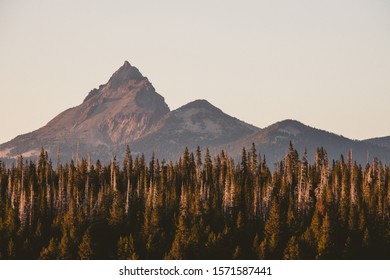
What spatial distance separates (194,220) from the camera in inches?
7146

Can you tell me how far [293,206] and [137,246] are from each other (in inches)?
1723

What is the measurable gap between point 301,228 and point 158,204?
30952 millimetres

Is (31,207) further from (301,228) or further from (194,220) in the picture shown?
Result: (301,228)

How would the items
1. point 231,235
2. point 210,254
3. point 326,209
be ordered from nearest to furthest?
point 210,254 < point 231,235 < point 326,209

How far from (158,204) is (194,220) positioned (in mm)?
11596

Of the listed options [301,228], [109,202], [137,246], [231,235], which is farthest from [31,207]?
[301,228]

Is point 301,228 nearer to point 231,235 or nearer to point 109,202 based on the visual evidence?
point 231,235

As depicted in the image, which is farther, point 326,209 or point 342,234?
point 326,209
